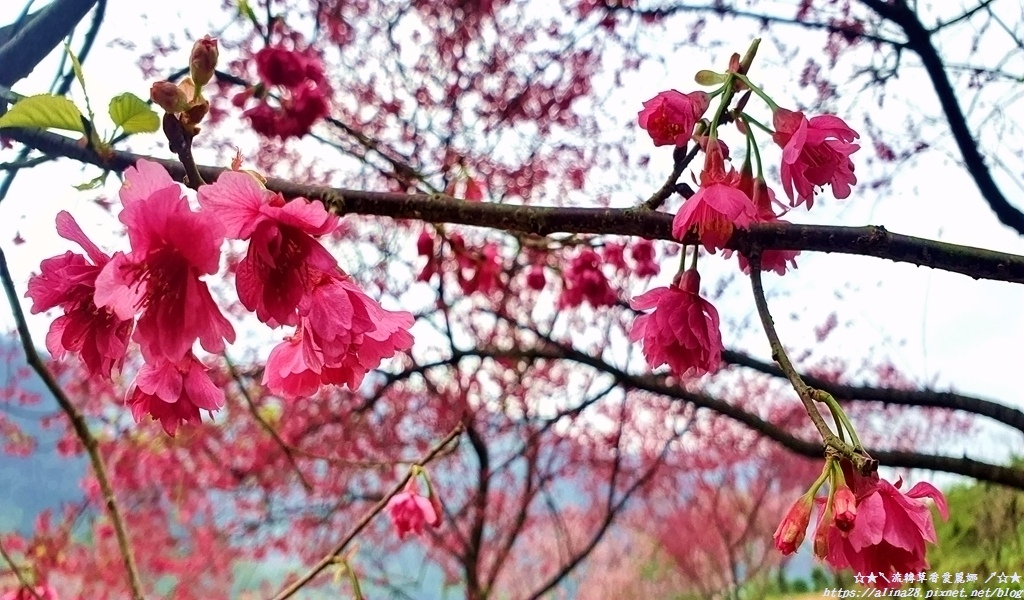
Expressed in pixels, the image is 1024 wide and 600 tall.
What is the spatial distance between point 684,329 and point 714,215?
80mm

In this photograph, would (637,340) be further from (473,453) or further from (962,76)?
(473,453)

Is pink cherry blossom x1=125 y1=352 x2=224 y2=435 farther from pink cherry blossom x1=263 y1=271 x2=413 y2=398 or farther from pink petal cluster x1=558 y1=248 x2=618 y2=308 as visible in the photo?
pink petal cluster x1=558 y1=248 x2=618 y2=308

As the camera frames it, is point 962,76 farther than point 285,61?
Yes

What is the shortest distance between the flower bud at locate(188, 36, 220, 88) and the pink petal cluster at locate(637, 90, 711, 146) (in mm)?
249

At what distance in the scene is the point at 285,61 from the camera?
1110mm

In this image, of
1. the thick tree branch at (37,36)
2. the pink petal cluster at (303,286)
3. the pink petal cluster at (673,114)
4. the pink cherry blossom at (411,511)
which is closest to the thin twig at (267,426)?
the pink cherry blossom at (411,511)

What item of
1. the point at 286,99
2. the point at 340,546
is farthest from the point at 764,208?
the point at 286,99

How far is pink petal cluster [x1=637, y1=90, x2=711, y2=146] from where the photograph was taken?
0.39 m

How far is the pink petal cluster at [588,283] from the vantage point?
3.74 ft

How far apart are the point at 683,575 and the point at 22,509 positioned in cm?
208

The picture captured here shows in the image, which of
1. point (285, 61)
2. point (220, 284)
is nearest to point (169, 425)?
point (285, 61)

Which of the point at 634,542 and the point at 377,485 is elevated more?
the point at 377,485

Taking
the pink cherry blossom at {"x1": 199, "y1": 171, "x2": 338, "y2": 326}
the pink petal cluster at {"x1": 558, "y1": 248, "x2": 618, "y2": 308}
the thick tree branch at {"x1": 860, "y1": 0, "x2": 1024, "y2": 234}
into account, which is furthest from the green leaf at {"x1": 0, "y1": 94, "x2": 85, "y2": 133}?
the thick tree branch at {"x1": 860, "y1": 0, "x2": 1024, "y2": 234}

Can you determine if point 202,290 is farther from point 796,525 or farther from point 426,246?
point 426,246
